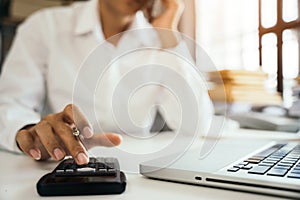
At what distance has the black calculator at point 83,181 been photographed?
11.5 inches

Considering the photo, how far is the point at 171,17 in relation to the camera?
0.88 meters

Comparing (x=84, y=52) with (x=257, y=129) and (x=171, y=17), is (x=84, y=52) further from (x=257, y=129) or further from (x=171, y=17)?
(x=257, y=129)

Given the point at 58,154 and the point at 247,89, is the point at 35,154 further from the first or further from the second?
the point at 247,89

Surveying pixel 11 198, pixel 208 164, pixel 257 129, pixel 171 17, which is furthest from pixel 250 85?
pixel 11 198

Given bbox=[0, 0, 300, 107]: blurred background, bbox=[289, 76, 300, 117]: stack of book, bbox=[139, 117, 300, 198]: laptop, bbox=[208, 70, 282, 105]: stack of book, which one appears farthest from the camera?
bbox=[208, 70, 282, 105]: stack of book

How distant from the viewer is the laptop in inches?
11.3

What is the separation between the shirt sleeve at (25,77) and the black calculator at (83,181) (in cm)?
30

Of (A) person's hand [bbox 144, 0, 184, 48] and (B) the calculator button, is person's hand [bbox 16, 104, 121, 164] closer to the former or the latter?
(B) the calculator button

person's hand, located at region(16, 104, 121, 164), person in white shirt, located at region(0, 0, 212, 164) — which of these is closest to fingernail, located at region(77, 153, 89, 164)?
person's hand, located at region(16, 104, 121, 164)

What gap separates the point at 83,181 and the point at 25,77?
0.55 m

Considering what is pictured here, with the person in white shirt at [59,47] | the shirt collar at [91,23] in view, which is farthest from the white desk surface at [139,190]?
the shirt collar at [91,23]

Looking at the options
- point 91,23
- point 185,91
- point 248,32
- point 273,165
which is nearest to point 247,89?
point 248,32

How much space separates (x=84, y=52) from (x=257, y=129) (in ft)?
1.58

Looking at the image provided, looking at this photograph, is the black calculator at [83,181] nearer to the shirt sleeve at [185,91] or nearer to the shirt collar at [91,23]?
the shirt sleeve at [185,91]
